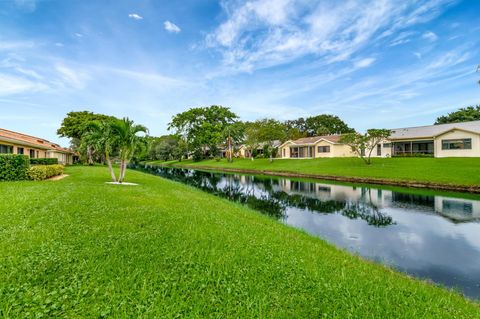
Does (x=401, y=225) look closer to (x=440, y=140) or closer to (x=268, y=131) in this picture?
(x=440, y=140)

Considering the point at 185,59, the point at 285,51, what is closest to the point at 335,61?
the point at 285,51

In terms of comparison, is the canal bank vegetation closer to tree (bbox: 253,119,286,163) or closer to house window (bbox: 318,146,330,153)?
house window (bbox: 318,146,330,153)

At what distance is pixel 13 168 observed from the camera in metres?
15.8

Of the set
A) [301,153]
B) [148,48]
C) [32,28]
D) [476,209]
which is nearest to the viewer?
[476,209]

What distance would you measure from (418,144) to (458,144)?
610 centimetres

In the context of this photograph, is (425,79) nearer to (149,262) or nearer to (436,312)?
(436,312)

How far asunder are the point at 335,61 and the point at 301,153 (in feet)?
91.9

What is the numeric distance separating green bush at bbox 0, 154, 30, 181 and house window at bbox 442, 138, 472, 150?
45210mm

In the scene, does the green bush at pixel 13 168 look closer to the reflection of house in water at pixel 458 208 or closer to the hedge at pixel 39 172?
the hedge at pixel 39 172

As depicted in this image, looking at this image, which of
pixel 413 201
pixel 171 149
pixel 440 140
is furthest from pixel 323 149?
pixel 171 149

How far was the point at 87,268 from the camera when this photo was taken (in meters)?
4.53

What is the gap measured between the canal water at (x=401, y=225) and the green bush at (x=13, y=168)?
1400 cm

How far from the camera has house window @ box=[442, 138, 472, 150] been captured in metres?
32.7

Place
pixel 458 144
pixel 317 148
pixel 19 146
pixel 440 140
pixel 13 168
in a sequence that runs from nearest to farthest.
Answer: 1. pixel 13 168
2. pixel 19 146
3. pixel 458 144
4. pixel 440 140
5. pixel 317 148
